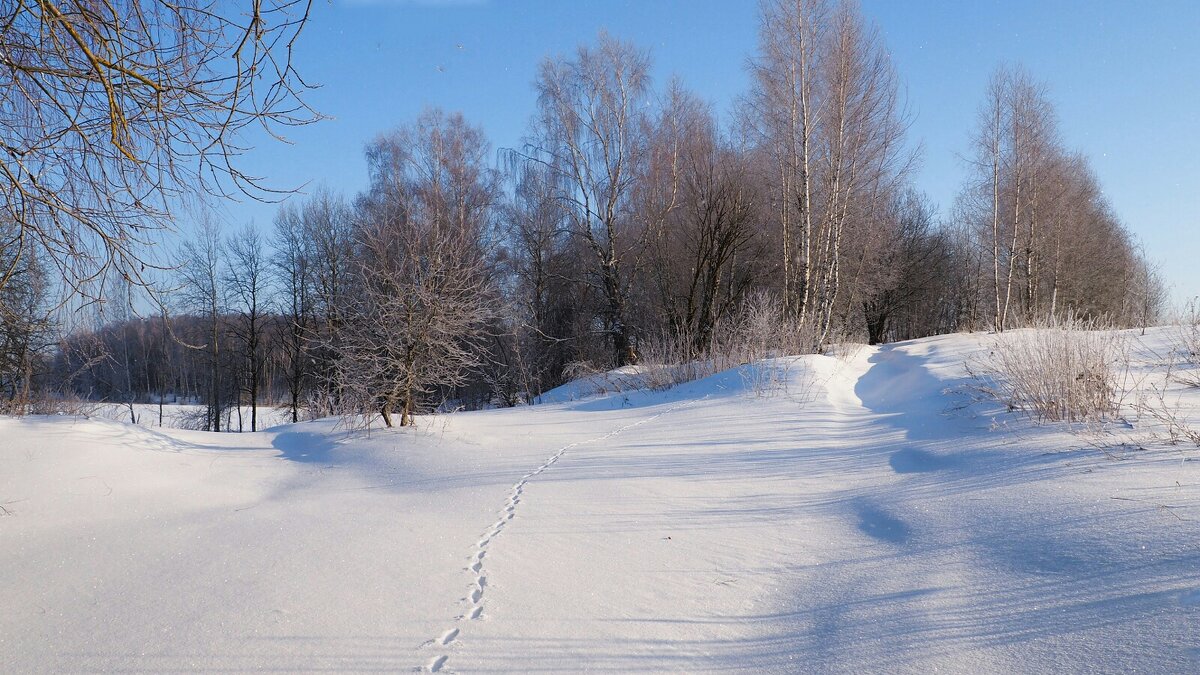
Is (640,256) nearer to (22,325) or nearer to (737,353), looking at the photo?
(737,353)

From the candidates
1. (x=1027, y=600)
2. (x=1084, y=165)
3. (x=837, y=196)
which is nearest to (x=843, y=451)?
(x=1027, y=600)

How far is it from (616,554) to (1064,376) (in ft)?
15.2

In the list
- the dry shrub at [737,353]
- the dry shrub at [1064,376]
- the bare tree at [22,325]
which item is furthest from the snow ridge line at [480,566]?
the dry shrub at [737,353]

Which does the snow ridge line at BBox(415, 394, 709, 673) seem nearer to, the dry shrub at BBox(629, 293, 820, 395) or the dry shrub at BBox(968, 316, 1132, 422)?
the dry shrub at BBox(968, 316, 1132, 422)

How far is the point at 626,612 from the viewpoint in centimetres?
309

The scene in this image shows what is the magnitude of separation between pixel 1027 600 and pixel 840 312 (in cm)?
2463

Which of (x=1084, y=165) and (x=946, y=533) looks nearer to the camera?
(x=946, y=533)

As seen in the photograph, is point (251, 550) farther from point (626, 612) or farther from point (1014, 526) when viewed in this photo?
point (1014, 526)

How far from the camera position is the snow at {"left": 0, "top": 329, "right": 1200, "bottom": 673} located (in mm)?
2652

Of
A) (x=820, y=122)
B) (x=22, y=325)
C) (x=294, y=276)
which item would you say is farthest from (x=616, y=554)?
(x=294, y=276)

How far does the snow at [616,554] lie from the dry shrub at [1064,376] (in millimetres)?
301

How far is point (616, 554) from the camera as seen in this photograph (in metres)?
3.90

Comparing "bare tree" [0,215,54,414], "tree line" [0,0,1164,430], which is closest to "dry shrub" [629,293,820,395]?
"tree line" [0,0,1164,430]

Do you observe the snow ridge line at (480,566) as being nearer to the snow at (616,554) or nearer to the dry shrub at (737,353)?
the snow at (616,554)
